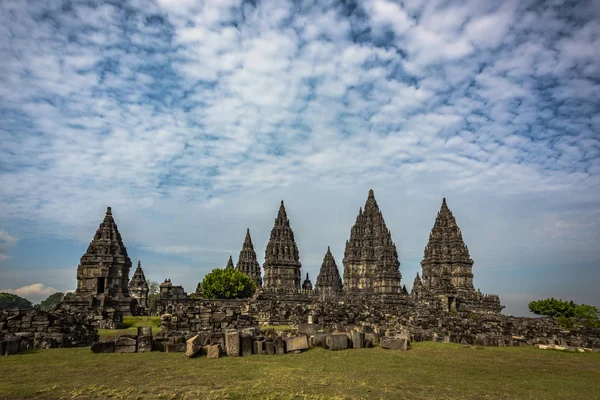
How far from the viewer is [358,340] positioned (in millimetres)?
13797

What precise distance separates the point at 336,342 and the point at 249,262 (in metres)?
57.9

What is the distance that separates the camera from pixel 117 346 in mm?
12344

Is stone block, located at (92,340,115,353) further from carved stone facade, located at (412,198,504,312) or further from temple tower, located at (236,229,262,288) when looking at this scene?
temple tower, located at (236,229,262,288)

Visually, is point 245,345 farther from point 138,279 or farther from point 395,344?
point 138,279

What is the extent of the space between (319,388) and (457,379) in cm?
331

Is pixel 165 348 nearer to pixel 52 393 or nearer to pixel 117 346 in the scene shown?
pixel 117 346

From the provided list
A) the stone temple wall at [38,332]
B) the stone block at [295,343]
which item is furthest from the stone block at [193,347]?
the stone temple wall at [38,332]

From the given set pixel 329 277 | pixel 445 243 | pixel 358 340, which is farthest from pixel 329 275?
pixel 358 340

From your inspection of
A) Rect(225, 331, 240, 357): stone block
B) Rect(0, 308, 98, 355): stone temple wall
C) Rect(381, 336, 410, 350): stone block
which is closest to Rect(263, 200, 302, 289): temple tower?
Rect(0, 308, 98, 355): stone temple wall

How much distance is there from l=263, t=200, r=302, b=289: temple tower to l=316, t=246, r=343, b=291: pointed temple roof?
29.5 feet

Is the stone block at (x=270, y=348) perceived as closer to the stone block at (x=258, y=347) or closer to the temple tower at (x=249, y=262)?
the stone block at (x=258, y=347)

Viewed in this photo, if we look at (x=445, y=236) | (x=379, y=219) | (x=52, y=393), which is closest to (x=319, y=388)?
(x=52, y=393)

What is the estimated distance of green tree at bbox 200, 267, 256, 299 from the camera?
178ft

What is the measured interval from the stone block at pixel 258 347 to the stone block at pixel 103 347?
408 centimetres
